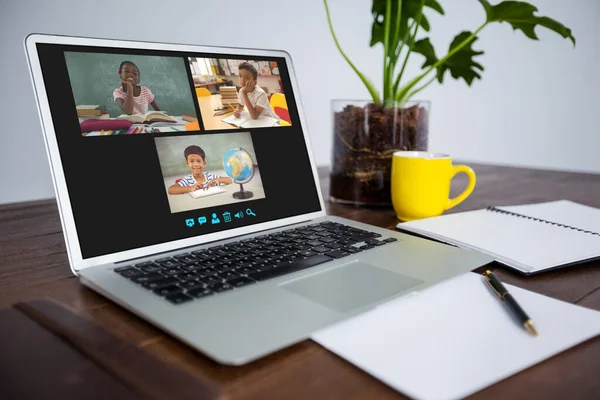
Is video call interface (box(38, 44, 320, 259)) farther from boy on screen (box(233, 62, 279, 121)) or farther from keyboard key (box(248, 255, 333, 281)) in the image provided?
keyboard key (box(248, 255, 333, 281))

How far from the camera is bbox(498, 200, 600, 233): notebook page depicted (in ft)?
2.66

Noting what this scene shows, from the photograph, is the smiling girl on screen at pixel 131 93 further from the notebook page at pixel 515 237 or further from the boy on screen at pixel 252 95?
the notebook page at pixel 515 237

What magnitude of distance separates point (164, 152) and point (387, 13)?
21.5 inches

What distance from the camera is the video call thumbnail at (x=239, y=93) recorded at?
74 cm

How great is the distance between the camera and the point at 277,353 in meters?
0.41

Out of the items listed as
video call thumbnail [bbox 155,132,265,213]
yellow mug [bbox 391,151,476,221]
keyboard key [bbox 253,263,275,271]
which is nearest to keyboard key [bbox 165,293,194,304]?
keyboard key [bbox 253,263,275,271]

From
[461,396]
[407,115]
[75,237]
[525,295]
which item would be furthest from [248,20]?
[461,396]

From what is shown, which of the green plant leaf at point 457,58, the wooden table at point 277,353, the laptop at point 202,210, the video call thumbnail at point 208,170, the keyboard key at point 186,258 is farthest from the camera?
the green plant leaf at point 457,58

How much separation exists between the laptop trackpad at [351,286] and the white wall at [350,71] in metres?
0.71

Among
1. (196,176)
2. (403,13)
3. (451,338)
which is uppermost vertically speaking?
(403,13)

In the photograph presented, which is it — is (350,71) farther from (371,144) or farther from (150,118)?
(150,118)

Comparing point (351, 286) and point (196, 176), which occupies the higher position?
point (196, 176)

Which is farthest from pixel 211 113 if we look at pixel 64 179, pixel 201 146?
pixel 64 179

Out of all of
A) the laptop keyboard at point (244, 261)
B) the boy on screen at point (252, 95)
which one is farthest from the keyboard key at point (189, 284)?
the boy on screen at point (252, 95)
